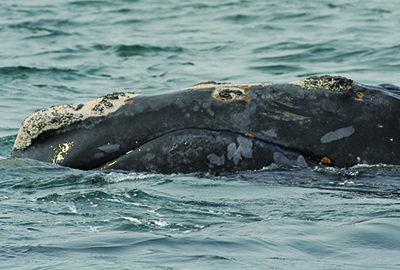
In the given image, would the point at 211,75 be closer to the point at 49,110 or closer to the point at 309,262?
the point at 49,110

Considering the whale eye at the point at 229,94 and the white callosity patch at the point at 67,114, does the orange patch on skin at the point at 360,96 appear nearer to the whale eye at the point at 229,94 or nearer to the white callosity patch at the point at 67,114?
the whale eye at the point at 229,94

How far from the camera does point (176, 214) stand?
15.2ft

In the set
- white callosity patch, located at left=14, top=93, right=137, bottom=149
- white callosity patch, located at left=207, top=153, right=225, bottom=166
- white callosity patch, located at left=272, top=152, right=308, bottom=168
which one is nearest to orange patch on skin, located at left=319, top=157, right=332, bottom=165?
white callosity patch, located at left=272, top=152, right=308, bottom=168

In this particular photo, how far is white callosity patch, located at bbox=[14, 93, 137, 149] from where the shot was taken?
222 inches

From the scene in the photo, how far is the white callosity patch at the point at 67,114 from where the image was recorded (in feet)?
18.5

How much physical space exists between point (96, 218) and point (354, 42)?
11595mm

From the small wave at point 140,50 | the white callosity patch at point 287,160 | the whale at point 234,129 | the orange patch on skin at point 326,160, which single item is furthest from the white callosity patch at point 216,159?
the small wave at point 140,50

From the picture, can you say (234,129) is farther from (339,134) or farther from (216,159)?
(339,134)

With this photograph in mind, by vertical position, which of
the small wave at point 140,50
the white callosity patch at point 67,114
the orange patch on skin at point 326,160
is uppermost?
the white callosity patch at point 67,114

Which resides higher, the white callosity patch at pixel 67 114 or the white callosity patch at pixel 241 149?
the white callosity patch at pixel 67 114

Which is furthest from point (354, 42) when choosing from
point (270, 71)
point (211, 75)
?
point (211, 75)

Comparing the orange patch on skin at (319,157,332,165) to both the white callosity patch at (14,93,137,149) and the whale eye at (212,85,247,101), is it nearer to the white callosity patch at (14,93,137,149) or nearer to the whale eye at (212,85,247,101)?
the whale eye at (212,85,247,101)

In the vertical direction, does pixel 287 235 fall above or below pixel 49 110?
below

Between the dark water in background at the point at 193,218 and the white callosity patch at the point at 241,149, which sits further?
the white callosity patch at the point at 241,149
